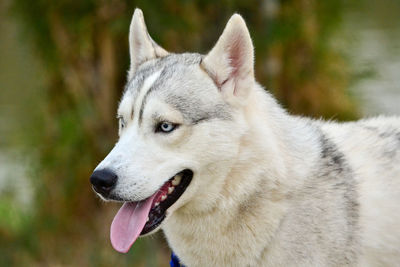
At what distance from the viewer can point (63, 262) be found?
26.8ft

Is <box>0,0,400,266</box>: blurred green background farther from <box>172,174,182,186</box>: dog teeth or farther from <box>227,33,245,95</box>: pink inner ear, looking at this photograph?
<box>172,174,182,186</box>: dog teeth

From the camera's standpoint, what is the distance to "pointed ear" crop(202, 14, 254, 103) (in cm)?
410

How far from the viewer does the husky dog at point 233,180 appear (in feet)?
12.8

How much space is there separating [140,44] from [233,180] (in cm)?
120

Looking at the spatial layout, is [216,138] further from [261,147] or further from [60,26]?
[60,26]

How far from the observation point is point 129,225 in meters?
3.94

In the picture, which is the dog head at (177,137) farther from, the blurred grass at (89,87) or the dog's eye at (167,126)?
the blurred grass at (89,87)

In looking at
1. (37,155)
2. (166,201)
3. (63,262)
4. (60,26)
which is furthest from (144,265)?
(166,201)

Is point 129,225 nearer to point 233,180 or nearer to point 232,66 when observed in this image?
point 233,180

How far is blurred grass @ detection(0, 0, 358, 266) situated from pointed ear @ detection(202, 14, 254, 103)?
3.33m

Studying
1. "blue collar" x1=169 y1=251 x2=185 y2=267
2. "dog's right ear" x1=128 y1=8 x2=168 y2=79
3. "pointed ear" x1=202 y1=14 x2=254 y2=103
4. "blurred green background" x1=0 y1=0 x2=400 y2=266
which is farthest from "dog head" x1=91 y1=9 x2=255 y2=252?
"blurred green background" x1=0 y1=0 x2=400 y2=266

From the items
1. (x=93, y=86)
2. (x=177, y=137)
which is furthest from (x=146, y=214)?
(x=93, y=86)

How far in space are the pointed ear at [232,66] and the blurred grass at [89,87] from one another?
333 cm

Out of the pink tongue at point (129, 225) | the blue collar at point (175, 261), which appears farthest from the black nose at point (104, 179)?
the blue collar at point (175, 261)
